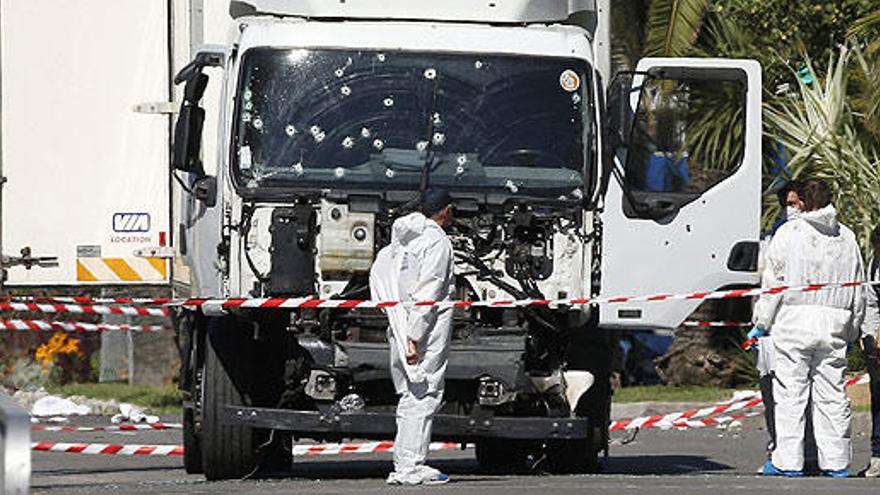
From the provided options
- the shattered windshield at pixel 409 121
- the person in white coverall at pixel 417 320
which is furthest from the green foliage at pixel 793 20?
the person in white coverall at pixel 417 320

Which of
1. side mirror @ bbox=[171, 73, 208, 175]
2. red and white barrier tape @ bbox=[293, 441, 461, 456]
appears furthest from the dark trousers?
side mirror @ bbox=[171, 73, 208, 175]

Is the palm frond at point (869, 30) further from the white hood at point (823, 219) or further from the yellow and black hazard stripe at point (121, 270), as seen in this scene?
the white hood at point (823, 219)

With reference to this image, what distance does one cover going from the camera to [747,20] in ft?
78.8

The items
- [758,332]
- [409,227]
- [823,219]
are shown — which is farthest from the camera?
[758,332]

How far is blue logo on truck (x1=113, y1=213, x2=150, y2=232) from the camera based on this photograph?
19375mm

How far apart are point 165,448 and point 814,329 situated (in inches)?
189

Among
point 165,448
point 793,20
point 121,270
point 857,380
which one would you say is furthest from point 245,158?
point 793,20

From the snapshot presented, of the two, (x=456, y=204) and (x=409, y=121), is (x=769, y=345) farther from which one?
(x=409, y=121)

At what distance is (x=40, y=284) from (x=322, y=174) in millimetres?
7120

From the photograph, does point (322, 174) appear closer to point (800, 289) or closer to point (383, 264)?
point (383, 264)

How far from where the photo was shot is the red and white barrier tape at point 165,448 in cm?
1656

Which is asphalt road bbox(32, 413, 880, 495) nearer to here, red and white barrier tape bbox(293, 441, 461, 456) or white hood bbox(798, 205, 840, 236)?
red and white barrier tape bbox(293, 441, 461, 456)

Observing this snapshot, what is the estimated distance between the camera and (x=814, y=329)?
1447cm

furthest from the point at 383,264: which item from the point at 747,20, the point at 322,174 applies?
the point at 747,20
